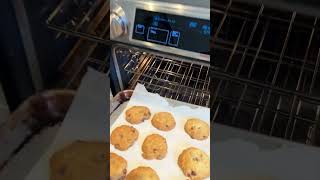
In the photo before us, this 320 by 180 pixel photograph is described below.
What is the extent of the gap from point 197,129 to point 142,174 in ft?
0.48

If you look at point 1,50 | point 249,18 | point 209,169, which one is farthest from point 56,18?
point 209,169

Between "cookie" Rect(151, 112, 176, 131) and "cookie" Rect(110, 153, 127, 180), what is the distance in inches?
4.2

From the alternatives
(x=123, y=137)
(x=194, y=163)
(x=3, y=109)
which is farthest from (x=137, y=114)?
(x=3, y=109)

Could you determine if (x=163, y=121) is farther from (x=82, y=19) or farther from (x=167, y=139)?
(x=82, y=19)

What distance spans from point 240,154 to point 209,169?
0.51 ft

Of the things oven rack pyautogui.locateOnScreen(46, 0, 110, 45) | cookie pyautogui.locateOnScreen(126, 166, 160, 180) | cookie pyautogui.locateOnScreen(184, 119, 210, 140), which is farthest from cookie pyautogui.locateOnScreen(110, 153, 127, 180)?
oven rack pyautogui.locateOnScreen(46, 0, 110, 45)

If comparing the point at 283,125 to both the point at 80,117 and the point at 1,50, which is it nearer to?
the point at 80,117

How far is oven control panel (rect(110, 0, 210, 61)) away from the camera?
0.76 meters

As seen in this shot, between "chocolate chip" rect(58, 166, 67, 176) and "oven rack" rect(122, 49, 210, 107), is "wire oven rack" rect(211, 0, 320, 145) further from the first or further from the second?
"chocolate chip" rect(58, 166, 67, 176)

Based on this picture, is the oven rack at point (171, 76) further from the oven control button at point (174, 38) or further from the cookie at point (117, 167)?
the cookie at point (117, 167)

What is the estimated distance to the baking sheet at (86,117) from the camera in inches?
33.6

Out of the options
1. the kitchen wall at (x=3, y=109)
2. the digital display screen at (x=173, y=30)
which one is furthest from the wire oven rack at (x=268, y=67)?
the kitchen wall at (x=3, y=109)

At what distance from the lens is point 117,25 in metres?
0.79

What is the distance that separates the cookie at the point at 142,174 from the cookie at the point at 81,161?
0.11m
